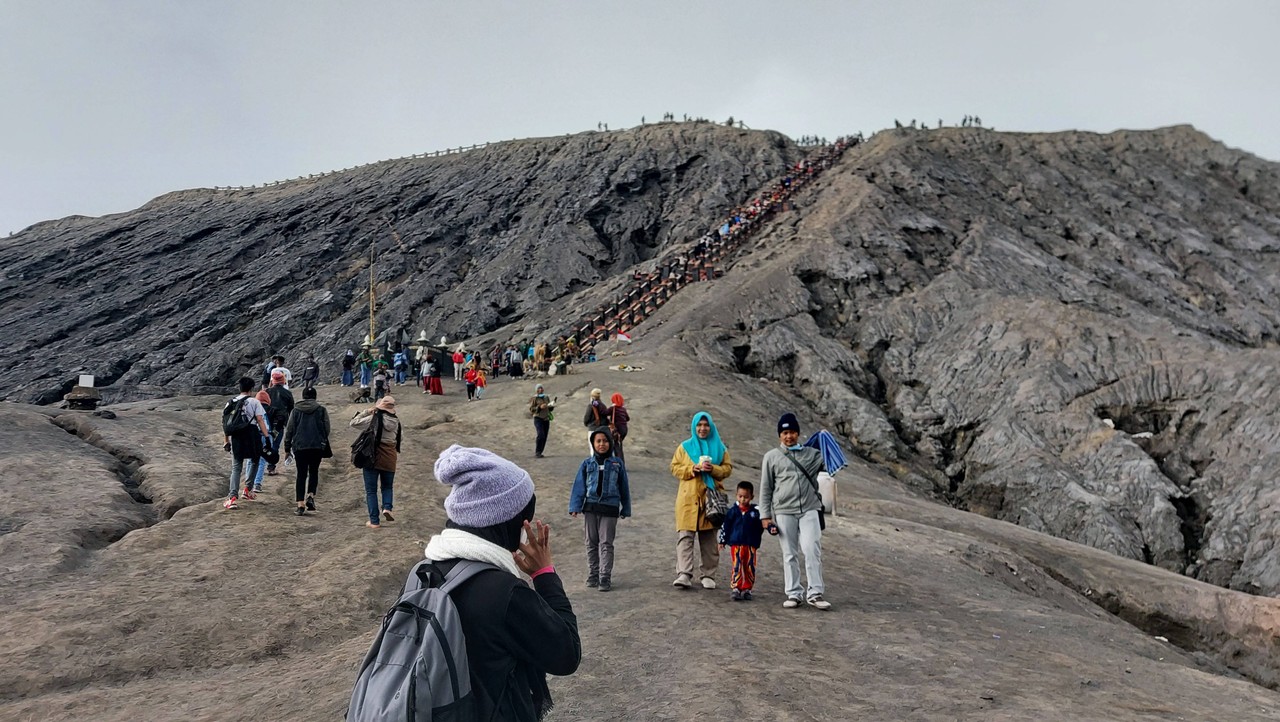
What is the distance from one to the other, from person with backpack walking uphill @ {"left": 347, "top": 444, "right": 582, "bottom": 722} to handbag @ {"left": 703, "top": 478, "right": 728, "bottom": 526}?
5.58 metres

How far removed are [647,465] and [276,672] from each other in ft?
36.1

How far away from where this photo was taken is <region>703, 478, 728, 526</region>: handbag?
28.1 feet

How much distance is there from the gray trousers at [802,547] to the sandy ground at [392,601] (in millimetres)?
274

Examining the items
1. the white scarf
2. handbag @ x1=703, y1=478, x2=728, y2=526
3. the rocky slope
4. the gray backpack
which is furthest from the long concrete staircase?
the gray backpack

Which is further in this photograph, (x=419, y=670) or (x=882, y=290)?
(x=882, y=290)

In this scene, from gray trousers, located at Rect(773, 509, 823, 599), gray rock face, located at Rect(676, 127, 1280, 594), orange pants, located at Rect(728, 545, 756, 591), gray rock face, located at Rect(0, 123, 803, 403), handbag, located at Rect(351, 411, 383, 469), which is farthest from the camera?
gray rock face, located at Rect(0, 123, 803, 403)

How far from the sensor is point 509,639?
8.96 feet

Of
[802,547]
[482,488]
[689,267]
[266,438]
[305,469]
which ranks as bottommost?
[802,547]

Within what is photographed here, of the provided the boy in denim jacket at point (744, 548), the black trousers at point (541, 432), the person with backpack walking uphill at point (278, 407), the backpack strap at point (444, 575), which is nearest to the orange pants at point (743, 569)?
the boy in denim jacket at point (744, 548)

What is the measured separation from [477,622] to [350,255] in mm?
55361

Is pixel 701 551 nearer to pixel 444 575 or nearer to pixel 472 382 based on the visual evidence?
pixel 444 575

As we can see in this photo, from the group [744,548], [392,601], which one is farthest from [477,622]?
[392,601]

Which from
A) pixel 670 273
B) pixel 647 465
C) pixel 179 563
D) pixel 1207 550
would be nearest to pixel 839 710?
pixel 179 563

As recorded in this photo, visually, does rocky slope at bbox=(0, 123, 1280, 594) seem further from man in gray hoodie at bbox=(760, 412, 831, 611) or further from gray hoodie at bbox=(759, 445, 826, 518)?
gray hoodie at bbox=(759, 445, 826, 518)
